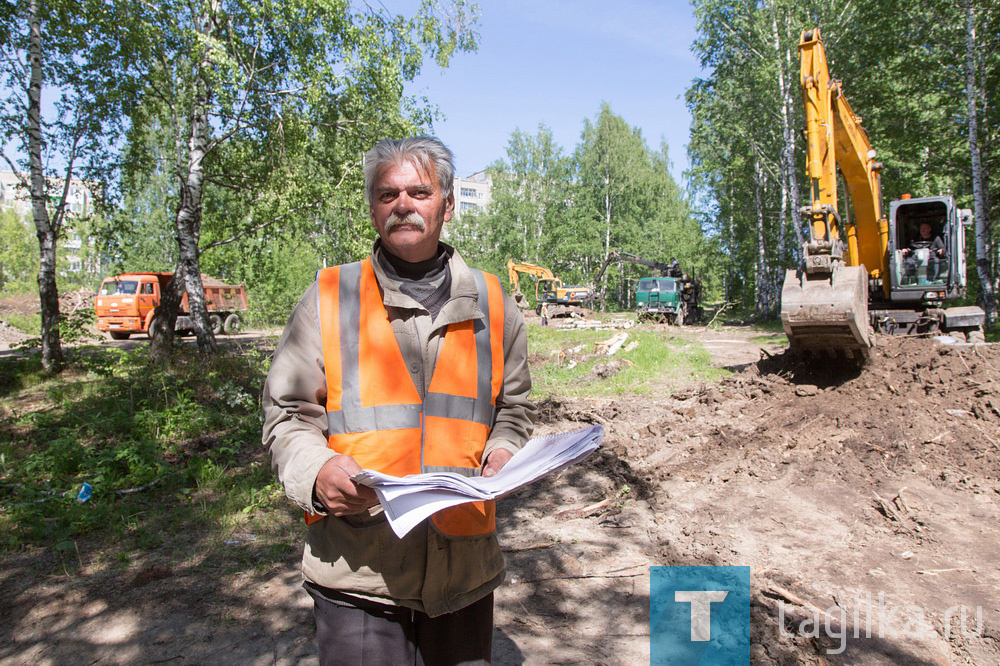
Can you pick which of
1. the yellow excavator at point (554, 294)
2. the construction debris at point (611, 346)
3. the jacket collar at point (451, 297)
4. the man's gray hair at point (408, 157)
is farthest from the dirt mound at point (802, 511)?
the yellow excavator at point (554, 294)

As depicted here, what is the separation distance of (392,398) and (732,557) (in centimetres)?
333

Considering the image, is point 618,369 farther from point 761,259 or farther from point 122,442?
point 761,259

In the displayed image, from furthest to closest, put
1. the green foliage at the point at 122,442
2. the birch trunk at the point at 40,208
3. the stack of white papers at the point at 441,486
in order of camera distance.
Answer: the birch trunk at the point at 40,208 → the green foliage at the point at 122,442 → the stack of white papers at the point at 441,486

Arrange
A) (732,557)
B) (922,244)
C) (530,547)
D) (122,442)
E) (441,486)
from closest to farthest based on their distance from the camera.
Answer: (441,486) → (732,557) → (530,547) → (122,442) → (922,244)

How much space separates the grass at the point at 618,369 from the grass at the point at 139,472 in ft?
15.5

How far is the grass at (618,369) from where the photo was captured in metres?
10.3

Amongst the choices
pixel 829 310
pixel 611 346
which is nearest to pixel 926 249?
pixel 829 310

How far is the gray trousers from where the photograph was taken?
5.23ft

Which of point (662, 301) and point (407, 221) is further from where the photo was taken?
point (662, 301)

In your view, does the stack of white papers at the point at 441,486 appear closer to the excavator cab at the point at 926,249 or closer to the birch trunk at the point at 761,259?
the excavator cab at the point at 926,249

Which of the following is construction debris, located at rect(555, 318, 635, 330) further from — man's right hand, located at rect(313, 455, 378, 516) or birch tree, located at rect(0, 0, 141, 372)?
man's right hand, located at rect(313, 455, 378, 516)

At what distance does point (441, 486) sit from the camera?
4.41 feet

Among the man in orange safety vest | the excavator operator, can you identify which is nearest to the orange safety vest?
the man in orange safety vest
